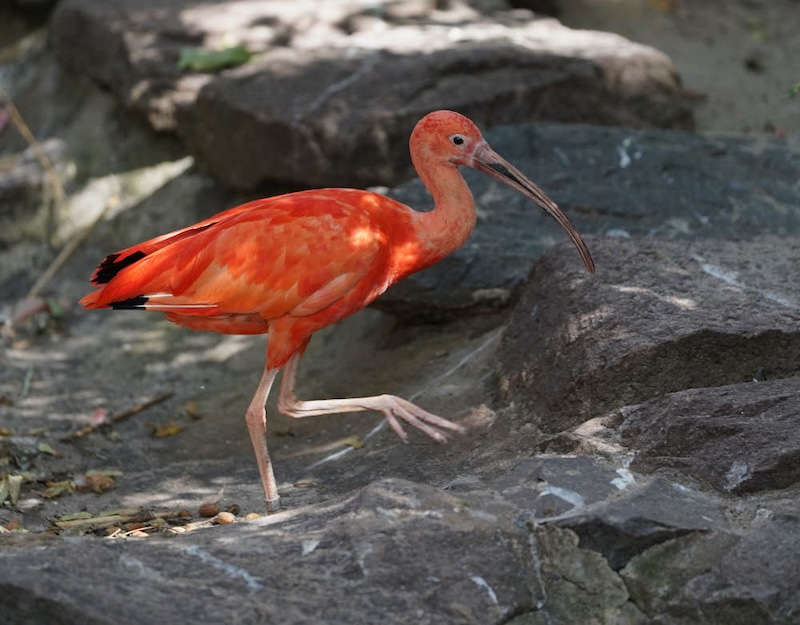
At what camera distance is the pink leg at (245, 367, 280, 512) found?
5328 millimetres

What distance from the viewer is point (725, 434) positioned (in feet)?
14.5

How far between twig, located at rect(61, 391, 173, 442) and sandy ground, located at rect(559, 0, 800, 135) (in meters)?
4.39

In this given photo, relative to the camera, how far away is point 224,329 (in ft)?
18.1

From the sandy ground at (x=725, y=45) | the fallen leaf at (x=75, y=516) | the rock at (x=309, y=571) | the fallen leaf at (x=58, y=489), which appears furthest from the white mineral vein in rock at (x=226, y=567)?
the sandy ground at (x=725, y=45)

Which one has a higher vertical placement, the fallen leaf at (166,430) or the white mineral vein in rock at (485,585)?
the white mineral vein in rock at (485,585)

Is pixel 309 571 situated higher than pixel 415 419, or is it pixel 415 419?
pixel 309 571

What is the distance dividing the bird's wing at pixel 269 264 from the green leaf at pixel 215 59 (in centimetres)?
385

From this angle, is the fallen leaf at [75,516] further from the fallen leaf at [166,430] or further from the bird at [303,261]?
the fallen leaf at [166,430]

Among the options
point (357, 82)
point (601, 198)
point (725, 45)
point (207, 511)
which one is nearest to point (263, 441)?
point (207, 511)

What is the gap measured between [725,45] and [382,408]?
20.9ft

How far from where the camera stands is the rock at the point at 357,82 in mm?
7984

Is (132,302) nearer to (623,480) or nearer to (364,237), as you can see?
(364,237)

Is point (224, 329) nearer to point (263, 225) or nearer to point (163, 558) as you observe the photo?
point (263, 225)

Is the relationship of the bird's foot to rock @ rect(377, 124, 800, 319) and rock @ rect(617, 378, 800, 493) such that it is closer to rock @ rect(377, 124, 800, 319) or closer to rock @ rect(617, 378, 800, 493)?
rock @ rect(617, 378, 800, 493)
